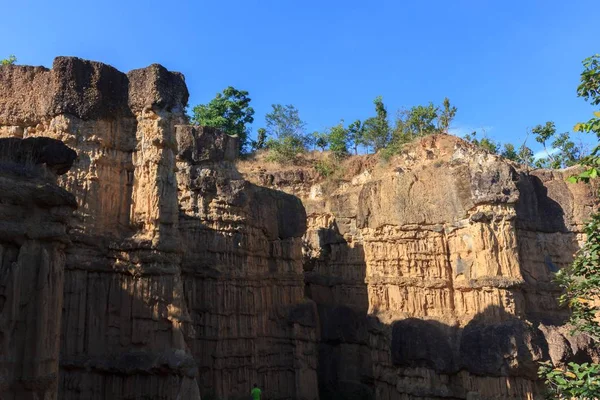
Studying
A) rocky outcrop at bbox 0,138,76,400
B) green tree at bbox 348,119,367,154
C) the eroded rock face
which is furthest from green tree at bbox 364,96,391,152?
rocky outcrop at bbox 0,138,76,400

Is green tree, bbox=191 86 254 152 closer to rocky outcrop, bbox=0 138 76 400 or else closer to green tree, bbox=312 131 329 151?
green tree, bbox=312 131 329 151

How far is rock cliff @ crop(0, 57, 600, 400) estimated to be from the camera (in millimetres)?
9508

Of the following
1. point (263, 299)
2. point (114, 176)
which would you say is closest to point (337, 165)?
point (263, 299)

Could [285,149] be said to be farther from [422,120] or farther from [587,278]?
[587,278]

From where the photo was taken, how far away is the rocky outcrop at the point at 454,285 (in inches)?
699

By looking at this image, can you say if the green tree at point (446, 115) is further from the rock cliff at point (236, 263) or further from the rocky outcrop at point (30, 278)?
the rocky outcrop at point (30, 278)

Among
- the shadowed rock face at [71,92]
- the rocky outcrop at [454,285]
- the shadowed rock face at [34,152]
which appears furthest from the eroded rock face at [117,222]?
the rocky outcrop at [454,285]

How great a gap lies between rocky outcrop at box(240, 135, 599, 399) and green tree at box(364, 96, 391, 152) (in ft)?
50.5

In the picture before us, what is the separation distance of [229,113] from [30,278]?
36.1m

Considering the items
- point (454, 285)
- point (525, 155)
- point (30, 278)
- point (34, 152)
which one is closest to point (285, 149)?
point (525, 155)

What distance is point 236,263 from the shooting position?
2023 cm

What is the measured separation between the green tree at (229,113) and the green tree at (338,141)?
7309 millimetres

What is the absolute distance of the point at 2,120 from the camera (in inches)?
524

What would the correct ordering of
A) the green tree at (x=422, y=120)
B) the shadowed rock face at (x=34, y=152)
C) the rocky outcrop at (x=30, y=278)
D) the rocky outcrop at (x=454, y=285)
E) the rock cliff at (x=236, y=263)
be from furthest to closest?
the green tree at (x=422, y=120), the rocky outcrop at (x=454, y=285), the rock cliff at (x=236, y=263), the shadowed rock face at (x=34, y=152), the rocky outcrop at (x=30, y=278)
